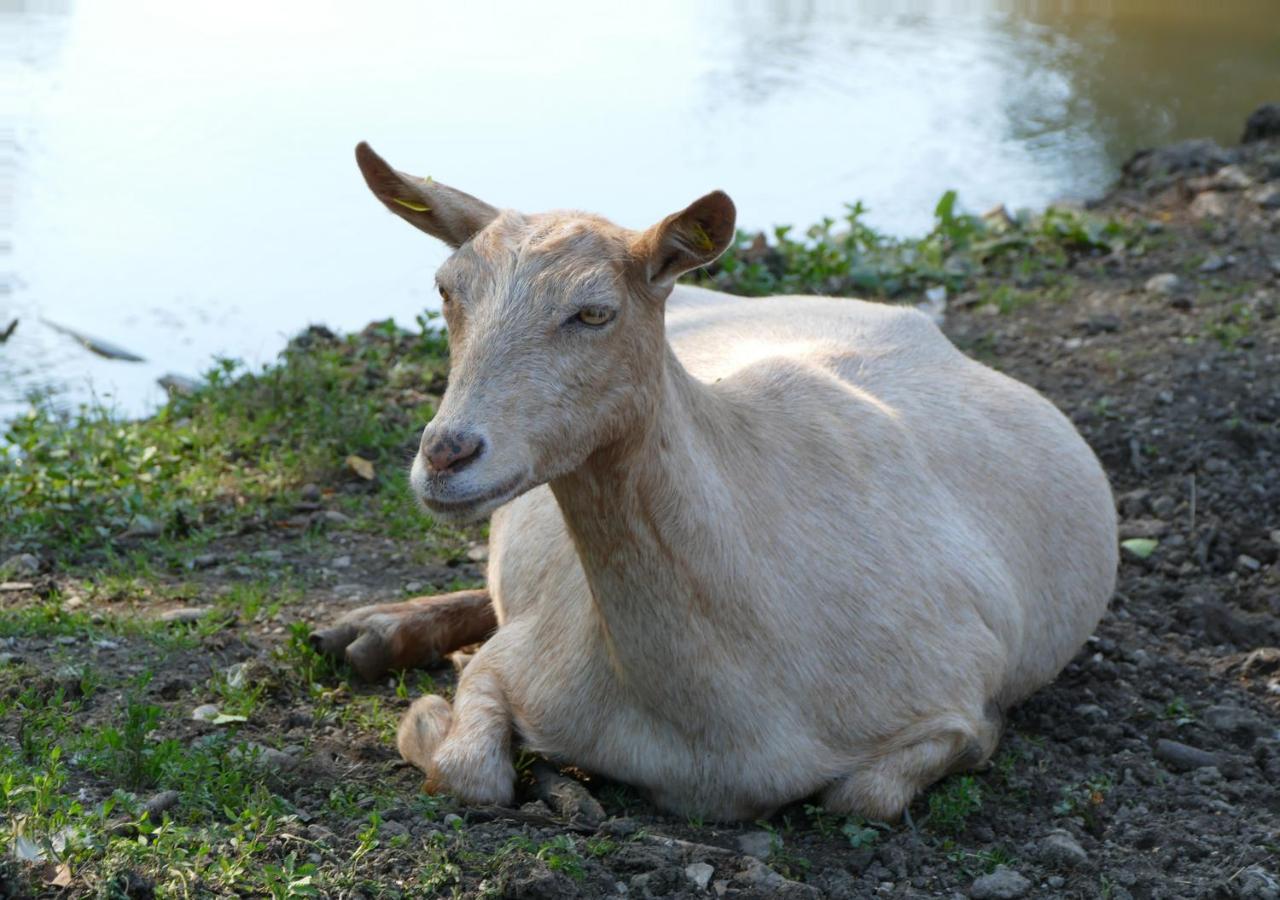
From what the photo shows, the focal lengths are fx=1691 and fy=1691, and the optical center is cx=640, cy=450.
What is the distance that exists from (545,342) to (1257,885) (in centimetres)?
215

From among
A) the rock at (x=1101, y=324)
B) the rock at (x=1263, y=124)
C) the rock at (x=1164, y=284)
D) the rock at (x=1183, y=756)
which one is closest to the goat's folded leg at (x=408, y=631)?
the rock at (x=1183, y=756)

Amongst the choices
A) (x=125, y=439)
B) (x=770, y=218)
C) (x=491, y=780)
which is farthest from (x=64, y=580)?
(x=770, y=218)

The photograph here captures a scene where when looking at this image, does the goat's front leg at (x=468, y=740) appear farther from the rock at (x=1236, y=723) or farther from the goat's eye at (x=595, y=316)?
the rock at (x=1236, y=723)

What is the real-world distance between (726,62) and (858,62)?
1391 mm

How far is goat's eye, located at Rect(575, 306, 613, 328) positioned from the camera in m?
3.87

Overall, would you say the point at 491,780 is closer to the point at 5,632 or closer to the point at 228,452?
the point at 5,632

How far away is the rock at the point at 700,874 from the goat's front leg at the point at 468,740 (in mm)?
674

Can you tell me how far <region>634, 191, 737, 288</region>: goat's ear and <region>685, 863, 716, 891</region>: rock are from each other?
1.36 metres

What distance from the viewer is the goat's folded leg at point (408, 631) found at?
522 centimetres

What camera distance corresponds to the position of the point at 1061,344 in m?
8.02

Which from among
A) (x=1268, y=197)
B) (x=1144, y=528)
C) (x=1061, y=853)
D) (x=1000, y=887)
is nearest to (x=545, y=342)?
(x=1000, y=887)

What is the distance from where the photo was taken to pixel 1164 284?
27.9 feet

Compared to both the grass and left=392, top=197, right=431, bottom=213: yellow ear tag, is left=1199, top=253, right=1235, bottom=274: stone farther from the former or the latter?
left=392, top=197, right=431, bottom=213: yellow ear tag

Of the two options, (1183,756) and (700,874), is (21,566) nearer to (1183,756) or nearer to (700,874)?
(700,874)
